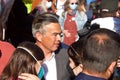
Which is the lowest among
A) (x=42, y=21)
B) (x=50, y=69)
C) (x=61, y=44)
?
(x=50, y=69)

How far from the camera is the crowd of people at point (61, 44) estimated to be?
11.0 feet

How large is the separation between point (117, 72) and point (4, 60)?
135 cm

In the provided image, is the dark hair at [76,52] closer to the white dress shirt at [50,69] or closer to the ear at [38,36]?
the white dress shirt at [50,69]

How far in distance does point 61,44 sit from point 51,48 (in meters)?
0.24

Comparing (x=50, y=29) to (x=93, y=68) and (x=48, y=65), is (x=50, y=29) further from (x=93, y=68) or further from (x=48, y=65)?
(x=93, y=68)

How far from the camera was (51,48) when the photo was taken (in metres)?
4.83

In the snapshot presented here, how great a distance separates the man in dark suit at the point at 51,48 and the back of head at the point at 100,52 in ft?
4.04

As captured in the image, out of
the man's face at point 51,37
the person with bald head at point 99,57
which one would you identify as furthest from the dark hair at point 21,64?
the man's face at point 51,37

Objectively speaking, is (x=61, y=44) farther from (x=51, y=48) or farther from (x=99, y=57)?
(x=99, y=57)

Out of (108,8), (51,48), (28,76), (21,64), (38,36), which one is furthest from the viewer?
(108,8)

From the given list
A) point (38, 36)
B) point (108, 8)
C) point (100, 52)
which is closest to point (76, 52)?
point (38, 36)

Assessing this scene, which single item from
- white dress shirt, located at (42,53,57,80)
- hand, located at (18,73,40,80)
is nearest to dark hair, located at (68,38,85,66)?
white dress shirt, located at (42,53,57,80)

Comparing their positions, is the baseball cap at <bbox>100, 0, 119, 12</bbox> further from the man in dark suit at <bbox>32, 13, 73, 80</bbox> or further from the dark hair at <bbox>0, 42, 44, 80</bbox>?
the dark hair at <bbox>0, 42, 44, 80</bbox>

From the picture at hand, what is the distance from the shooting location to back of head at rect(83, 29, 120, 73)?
3.30 m
